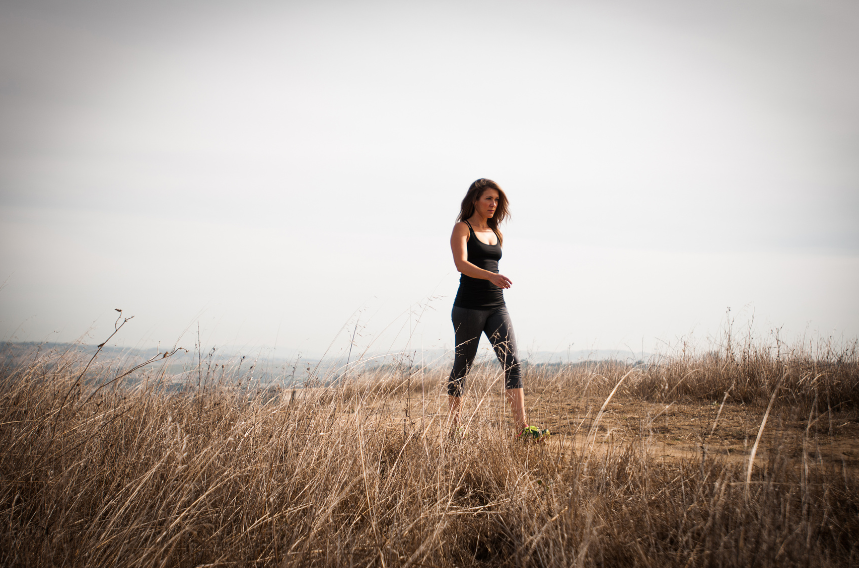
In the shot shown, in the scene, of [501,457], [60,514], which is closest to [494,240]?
[501,457]

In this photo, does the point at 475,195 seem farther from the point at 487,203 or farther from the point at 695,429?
the point at 695,429

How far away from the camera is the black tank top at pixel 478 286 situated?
10.2ft

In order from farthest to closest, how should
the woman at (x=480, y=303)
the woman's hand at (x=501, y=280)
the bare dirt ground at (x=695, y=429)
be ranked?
the woman at (x=480, y=303) < the woman's hand at (x=501, y=280) < the bare dirt ground at (x=695, y=429)

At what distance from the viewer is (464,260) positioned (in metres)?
3.04

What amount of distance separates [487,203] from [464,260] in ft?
2.05

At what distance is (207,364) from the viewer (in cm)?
332

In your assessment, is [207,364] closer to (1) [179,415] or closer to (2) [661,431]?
(1) [179,415]

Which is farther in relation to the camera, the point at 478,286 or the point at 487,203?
the point at 487,203

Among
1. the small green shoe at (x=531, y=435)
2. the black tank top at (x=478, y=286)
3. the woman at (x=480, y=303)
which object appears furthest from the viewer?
the black tank top at (x=478, y=286)

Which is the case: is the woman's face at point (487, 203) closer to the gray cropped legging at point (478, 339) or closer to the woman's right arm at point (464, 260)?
the woman's right arm at point (464, 260)

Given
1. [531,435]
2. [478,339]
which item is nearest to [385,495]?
[531,435]

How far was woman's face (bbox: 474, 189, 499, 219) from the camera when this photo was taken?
11.0 feet

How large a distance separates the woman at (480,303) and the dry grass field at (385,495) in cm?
34

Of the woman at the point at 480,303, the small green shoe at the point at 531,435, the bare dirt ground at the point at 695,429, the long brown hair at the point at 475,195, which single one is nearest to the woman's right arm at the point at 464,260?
the woman at the point at 480,303
